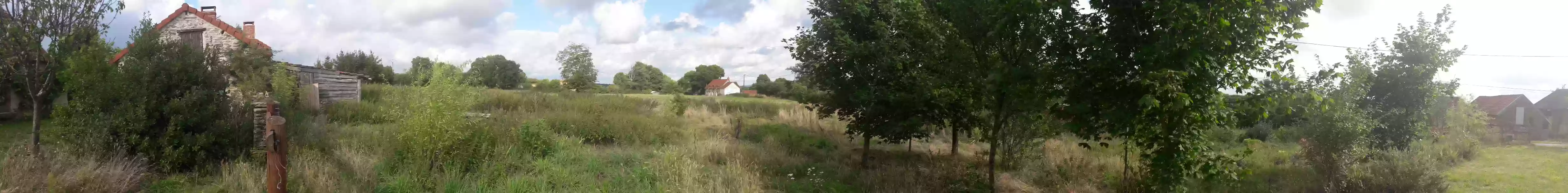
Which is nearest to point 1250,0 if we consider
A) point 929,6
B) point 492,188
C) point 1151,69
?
point 1151,69

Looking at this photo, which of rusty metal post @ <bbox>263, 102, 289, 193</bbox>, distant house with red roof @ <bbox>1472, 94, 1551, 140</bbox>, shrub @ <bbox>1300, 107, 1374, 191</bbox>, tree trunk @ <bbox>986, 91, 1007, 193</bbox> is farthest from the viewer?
distant house with red roof @ <bbox>1472, 94, 1551, 140</bbox>

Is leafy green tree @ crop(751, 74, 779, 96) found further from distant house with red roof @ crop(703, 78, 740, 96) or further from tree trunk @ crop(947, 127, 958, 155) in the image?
tree trunk @ crop(947, 127, 958, 155)

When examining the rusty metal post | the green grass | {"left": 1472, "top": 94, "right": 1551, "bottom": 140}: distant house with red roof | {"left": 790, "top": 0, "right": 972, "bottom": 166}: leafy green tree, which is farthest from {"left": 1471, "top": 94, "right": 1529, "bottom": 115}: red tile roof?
the rusty metal post

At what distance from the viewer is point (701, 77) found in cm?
7194

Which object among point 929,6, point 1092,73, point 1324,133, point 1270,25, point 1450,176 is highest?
point 929,6

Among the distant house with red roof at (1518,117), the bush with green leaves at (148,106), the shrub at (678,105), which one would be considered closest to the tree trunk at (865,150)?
the shrub at (678,105)

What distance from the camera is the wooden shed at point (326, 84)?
14.4 m

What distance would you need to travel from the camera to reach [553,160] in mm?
7367

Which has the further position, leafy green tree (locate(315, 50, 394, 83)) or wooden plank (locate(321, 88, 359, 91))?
leafy green tree (locate(315, 50, 394, 83))

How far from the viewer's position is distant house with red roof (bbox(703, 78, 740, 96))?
201 feet

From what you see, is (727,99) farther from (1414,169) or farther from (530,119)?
(1414,169)

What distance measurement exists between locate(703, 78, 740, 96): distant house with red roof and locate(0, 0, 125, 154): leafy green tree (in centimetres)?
4959

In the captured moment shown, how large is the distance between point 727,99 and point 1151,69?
24659 mm

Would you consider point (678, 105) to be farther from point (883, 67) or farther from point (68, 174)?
point (68, 174)
